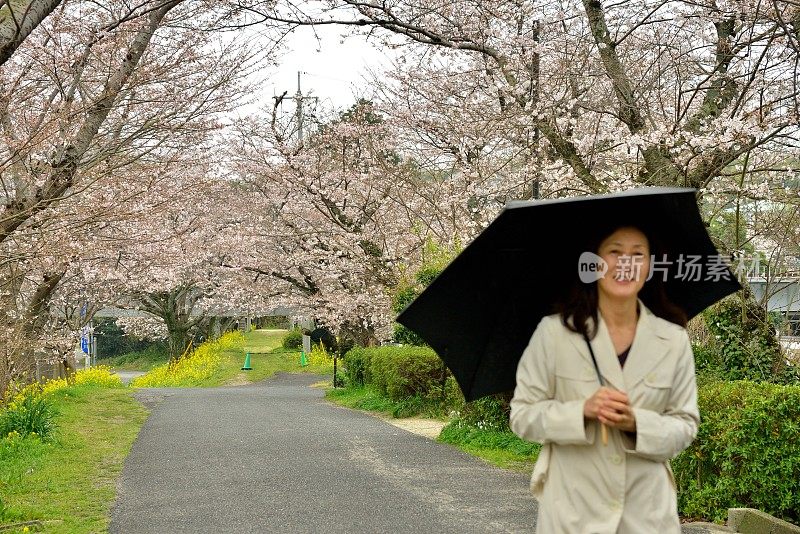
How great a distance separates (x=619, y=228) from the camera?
2.90 meters

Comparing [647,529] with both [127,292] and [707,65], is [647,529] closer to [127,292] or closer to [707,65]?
[707,65]

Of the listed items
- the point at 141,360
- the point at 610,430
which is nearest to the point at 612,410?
the point at 610,430

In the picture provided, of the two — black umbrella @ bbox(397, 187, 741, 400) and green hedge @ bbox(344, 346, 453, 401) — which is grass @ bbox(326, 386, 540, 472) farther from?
black umbrella @ bbox(397, 187, 741, 400)

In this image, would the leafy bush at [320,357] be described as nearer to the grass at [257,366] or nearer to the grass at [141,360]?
the grass at [257,366]

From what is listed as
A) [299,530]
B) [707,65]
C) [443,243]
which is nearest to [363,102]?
[443,243]

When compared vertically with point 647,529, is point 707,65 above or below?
above

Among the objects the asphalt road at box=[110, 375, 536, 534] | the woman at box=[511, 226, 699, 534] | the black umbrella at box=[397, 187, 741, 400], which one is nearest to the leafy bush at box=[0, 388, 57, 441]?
the asphalt road at box=[110, 375, 536, 534]

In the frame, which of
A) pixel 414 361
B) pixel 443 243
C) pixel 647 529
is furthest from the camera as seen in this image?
pixel 443 243

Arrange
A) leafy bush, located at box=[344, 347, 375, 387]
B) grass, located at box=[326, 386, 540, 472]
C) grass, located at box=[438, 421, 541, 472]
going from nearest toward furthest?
grass, located at box=[438, 421, 541, 472]
grass, located at box=[326, 386, 540, 472]
leafy bush, located at box=[344, 347, 375, 387]

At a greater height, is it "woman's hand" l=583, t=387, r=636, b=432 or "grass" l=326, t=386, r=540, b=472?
"woman's hand" l=583, t=387, r=636, b=432

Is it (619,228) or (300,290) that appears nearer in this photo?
(619,228)

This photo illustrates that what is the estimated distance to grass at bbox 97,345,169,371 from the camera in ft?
152

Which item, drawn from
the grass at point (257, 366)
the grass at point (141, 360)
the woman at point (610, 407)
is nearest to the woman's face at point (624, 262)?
the woman at point (610, 407)

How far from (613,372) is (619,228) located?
49cm
